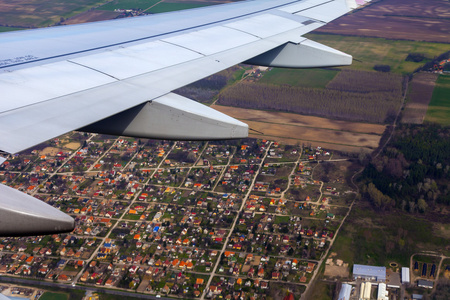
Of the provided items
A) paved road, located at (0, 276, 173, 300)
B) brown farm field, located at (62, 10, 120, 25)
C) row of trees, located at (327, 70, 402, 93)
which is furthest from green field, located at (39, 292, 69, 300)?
brown farm field, located at (62, 10, 120, 25)

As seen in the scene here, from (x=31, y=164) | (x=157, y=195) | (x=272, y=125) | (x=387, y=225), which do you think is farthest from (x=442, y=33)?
(x=31, y=164)

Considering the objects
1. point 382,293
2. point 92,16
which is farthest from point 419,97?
point 92,16

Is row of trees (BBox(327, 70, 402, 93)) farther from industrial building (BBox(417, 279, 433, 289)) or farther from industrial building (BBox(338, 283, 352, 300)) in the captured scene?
industrial building (BBox(338, 283, 352, 300))

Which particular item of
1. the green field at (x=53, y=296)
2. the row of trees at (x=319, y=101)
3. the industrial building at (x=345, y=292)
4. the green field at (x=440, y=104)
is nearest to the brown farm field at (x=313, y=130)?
the row of trees at (x=319, y=101)

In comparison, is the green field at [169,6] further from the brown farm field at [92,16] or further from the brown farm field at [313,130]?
→ the brown farm field at [313,130]

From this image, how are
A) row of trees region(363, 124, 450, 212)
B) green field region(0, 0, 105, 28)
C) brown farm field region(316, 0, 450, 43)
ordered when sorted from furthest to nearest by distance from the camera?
green field region(0, 0, 105, 28) → brown farm field region(316, 0, 450, 43) → row of trees region(363, 124, 450, 212)

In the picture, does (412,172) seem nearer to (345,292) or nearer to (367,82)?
(345,292)
